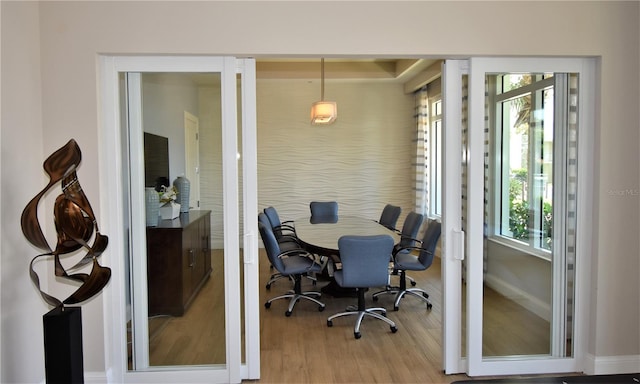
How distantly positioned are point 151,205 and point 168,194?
143mm

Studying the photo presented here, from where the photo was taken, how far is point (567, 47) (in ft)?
9.27

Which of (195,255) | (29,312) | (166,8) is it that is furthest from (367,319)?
(166,8)

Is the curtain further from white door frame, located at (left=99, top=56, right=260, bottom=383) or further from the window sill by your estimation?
white door frame, located at (left=99, top=56, right=260, bottom=383)

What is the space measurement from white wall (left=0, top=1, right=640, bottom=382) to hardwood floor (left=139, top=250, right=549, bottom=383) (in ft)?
1.56

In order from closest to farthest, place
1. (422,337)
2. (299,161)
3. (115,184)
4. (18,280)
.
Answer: (18,280) < (115,184) < (422,337) < (299,161)

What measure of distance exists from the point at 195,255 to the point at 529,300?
95.4 inches

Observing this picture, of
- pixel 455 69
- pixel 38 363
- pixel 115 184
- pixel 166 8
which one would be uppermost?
pixel 166 8

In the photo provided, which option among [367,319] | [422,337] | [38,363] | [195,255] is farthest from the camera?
[367,319]

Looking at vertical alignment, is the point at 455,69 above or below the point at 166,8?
below

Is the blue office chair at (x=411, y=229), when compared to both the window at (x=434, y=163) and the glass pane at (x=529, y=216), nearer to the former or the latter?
the glass pane at (x=529, y=216)

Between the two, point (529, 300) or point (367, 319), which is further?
point (367, 319)

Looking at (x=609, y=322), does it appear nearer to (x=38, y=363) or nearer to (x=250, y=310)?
(x=250, y=310)

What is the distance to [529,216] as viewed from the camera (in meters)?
3.07

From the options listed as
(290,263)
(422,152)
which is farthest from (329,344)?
(422,152)
